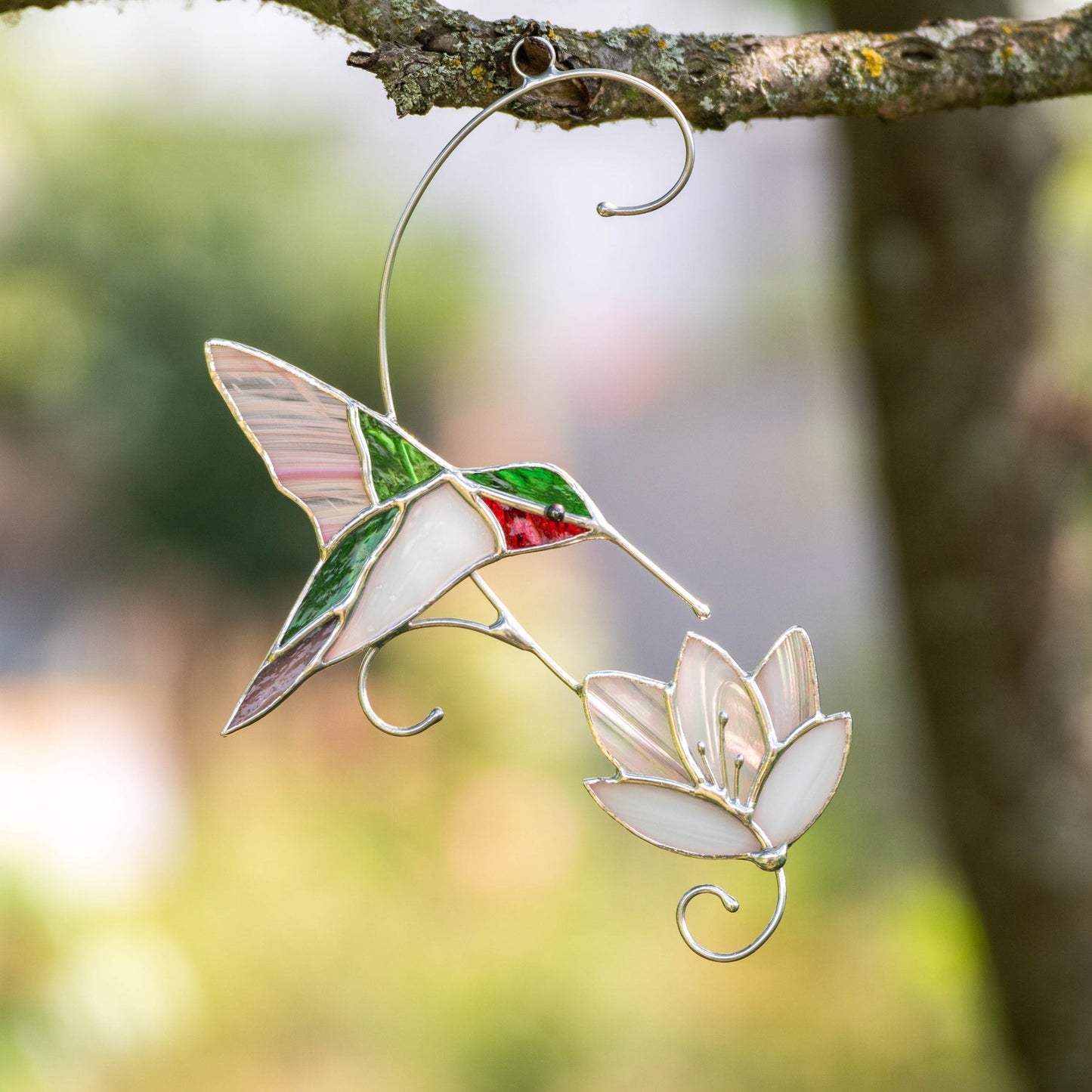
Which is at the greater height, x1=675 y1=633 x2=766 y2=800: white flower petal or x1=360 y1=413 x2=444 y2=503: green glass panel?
x1=360 y1=413 x2=444 y2=503: green glass panel

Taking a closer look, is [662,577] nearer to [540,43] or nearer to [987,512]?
[540,43]

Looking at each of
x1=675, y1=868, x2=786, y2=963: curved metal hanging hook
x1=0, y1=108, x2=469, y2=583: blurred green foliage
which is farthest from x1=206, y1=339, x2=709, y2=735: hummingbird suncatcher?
x1=0, y1=108, x2=469, y2=583: blurred green foliage

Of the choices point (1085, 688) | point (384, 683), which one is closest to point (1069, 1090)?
point (1085, 688)

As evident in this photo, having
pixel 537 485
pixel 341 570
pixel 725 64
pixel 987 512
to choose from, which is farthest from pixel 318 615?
pixel 987 512

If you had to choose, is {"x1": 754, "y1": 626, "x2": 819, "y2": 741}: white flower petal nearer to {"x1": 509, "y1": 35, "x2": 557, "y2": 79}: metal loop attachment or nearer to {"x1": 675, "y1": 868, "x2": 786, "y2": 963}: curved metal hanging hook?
{"x1": 675, "y1": 868, "x2": 786, "y2": 963}: curved metal hanging hook

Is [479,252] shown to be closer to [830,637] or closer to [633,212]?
[830,637]

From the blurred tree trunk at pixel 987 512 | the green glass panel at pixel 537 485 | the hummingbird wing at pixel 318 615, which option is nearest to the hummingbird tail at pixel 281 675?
the hummingbird wing at pixel 318 615

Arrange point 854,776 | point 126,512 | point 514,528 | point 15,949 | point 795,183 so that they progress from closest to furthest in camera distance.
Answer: point 514,528
point 15,949
point 854,776
point 126,512
point 795,183
